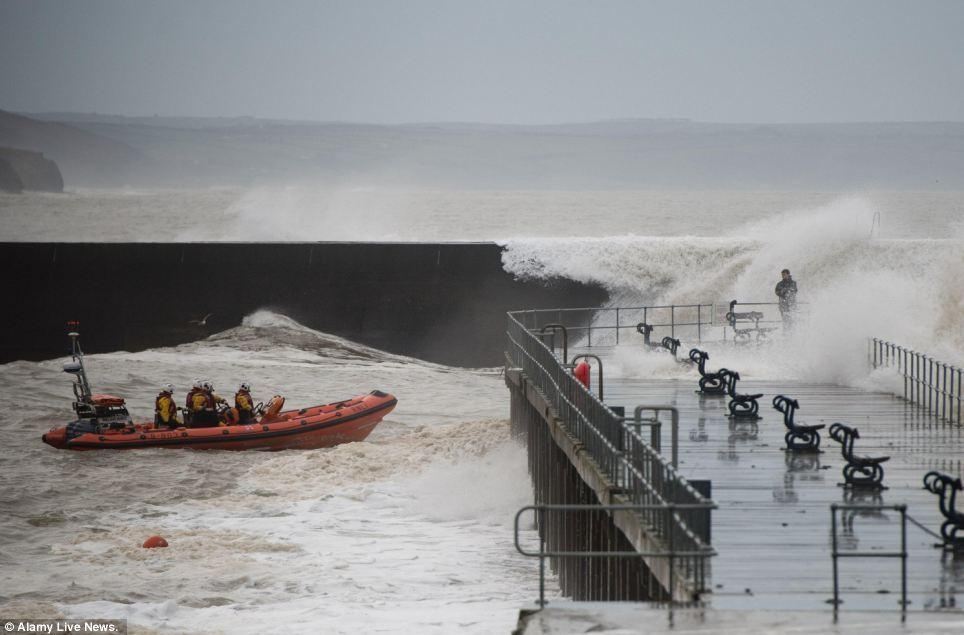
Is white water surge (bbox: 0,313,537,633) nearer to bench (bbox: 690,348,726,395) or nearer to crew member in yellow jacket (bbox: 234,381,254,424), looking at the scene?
crew member in yellow jacket (bbox: 234,381,254,424)

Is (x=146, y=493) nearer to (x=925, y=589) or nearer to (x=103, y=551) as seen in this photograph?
(x=103, y=551)

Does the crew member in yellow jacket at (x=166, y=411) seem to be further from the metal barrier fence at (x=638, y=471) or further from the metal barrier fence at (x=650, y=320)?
the metal barrier fence at (x=638, y=471)

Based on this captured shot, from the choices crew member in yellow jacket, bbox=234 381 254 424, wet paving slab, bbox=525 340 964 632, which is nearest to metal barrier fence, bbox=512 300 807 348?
crew member in yellow jacket, bbox=234 381 254 424

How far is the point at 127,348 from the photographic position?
42594 millimetres

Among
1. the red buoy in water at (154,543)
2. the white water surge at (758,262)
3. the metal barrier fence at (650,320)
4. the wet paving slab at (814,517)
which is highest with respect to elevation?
the white water surge at (758,262)

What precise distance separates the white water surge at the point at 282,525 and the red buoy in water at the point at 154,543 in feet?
0.57

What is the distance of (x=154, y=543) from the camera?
2097 cm

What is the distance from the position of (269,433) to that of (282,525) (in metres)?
5.62

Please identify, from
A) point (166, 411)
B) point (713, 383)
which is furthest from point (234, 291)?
point (713, 383)

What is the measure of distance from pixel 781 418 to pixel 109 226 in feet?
402

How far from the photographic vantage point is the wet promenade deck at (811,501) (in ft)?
33.5

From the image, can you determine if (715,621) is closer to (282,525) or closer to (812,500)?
(812,500)

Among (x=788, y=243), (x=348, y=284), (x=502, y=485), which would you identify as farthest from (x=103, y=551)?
(x=788, y=243)

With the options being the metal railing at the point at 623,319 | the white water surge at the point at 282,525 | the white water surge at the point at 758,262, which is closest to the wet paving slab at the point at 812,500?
the white water surge at the point at 282,525
